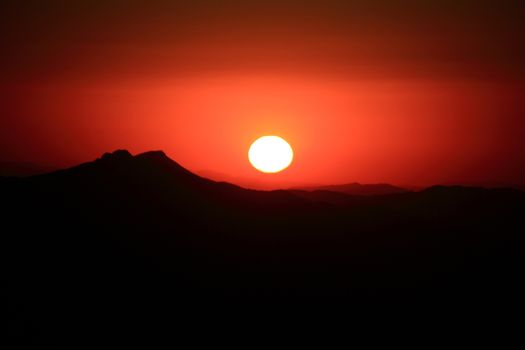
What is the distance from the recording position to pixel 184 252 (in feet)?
189

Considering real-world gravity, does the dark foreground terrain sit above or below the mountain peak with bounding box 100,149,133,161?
below

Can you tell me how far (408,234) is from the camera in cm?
7119

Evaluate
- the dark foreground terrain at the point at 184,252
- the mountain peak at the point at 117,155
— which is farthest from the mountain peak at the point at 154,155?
the mountain peak at the point at 117,155

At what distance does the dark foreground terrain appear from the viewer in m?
48.7

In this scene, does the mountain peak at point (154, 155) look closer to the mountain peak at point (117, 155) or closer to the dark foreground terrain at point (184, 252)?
the dark foreground terrain at point (184, 252)

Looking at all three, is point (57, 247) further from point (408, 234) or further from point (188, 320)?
point (408, 234)

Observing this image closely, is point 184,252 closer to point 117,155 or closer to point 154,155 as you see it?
point 154,155

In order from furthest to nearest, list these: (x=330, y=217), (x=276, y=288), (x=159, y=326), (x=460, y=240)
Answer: (x=460, y=240)
(x=330, y=217)
(x=276, y=288)
(x=159, y=326)

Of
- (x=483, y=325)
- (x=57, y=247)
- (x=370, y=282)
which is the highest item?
(x=57, y=247)

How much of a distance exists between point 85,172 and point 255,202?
22194 millimetres

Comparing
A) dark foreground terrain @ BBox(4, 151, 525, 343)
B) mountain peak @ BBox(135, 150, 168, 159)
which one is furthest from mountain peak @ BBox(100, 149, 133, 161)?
mountain peak @ BBox(135, 150, 168, 159)

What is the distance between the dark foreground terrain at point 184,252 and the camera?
48719 millimetres

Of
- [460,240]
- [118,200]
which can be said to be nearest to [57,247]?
[118,200]

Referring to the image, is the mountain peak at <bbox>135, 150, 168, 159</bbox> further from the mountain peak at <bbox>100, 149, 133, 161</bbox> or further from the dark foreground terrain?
the mountain peak at <bbox>100, 149, 133, 161</bbox>
